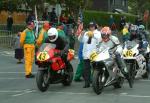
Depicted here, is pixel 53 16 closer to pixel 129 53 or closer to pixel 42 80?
pixel 129 53

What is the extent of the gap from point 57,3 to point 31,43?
21204 millimetres

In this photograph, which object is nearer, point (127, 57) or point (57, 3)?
point (127, 57)

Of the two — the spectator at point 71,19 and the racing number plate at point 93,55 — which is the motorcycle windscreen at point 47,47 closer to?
the racing number plate at point 93,55

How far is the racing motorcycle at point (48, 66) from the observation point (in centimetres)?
1428

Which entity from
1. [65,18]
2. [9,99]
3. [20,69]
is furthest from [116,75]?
[65,18]

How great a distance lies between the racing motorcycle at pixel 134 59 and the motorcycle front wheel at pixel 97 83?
2.18 m

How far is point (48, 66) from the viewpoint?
14.5 meters

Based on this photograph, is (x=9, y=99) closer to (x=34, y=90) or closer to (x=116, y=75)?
(x=34, y=90)

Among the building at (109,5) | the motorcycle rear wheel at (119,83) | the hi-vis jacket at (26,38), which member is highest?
the building at (109,5)

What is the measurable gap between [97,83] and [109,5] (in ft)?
219

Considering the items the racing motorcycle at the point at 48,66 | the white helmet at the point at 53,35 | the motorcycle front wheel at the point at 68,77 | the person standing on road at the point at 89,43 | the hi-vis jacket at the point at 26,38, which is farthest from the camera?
the hi-vis jacket at the point at 26,38

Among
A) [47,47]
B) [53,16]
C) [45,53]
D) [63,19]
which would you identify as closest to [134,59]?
[47,47]

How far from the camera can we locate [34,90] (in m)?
14.8

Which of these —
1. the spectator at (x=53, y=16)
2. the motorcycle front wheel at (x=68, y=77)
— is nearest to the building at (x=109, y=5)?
the spectator at (x=53, y=16)
